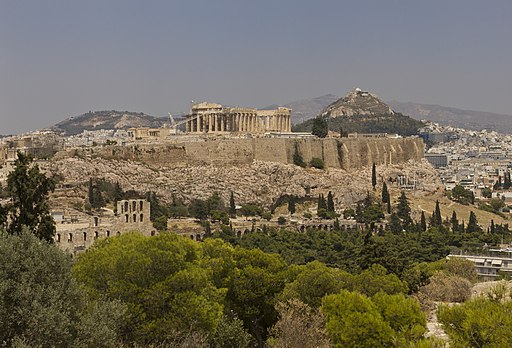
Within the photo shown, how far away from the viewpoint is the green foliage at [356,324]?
60.8 ft

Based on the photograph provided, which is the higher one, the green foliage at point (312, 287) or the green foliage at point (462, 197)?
the green foliage at point (312, 287)

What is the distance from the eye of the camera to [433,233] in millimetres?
53906

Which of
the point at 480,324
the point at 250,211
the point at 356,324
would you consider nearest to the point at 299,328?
the point at 356,324

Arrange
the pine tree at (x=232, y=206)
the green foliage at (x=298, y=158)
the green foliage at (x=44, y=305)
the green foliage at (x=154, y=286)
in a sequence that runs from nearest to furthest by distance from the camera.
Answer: the green foliage at (x=44, y=305) → the green foliage at (x=154, y=286) → the pine tree at (x=232, y=206) → the green foliage at (x=298, y=158)

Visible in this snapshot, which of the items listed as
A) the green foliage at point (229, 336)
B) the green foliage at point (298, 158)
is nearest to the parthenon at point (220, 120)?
the green foliage at point (298, 158)

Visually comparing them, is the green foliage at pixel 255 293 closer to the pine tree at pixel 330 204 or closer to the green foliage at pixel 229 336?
the green foliage at pixel 229 336

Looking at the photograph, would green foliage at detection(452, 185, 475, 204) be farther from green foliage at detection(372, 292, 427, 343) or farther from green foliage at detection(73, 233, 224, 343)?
green foliage at detection(73, 233, 224, 343)

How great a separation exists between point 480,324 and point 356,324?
4256mm

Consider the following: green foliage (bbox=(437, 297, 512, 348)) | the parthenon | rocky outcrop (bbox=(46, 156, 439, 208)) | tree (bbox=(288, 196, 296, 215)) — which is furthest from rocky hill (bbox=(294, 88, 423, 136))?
green foliage (bbox=(437, 297, 512, 348))

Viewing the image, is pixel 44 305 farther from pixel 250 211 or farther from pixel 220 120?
pixel 220 120

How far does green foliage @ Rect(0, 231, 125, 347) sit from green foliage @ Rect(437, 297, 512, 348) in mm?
7082

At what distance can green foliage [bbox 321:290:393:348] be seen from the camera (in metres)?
18.5

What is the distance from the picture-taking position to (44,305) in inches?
582

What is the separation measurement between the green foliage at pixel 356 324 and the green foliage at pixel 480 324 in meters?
2.24
